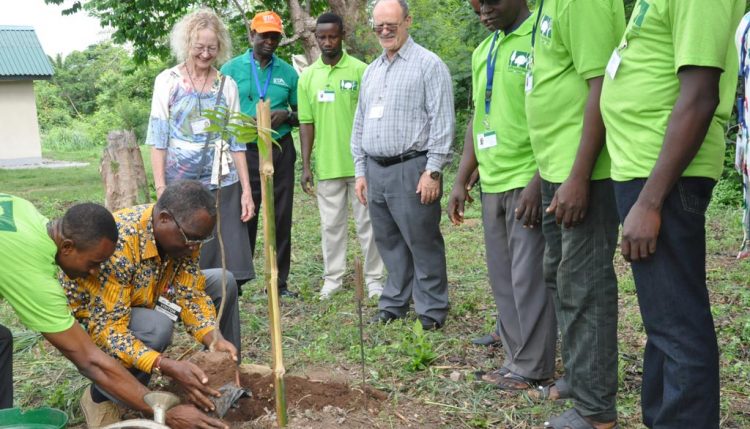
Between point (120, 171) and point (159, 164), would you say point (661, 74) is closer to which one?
point (159, 164)

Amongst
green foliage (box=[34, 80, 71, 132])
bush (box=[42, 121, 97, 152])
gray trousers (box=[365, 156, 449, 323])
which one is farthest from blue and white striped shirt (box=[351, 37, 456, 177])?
green foliage (box=[34, 80, 71, 132])

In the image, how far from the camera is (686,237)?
2.41m

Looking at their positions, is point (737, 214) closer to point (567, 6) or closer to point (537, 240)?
point (537, 240)

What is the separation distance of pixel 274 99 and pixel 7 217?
10.5 feet

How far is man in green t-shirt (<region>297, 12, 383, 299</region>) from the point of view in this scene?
5668 millimetres

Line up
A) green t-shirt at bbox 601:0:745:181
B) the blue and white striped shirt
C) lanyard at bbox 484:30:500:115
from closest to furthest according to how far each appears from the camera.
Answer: green t-shirt at bbox 601:0:745:181 < lanyard at bbox 484:30:500:115 < the blue and white striped shirt

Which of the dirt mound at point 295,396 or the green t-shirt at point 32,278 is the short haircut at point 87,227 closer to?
the green t-shirt at point 32,278

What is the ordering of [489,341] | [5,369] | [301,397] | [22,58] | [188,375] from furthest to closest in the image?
[22,58] < [489,341] < [301,397] < [5,369] < [188,375]

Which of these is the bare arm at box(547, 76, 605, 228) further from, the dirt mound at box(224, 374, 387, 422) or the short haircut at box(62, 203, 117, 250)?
the short haircut at box(62, 203, 117, 250)

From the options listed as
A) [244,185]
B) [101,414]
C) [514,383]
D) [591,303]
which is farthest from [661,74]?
[244,185]

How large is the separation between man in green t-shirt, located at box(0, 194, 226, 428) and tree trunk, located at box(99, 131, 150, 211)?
2.59 m

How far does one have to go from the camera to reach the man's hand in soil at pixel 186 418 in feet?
9.88

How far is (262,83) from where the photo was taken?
5.82 m

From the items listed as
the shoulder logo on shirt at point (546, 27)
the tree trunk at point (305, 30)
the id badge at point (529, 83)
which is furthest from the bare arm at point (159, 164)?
the tree trunk at point (305, 30)
